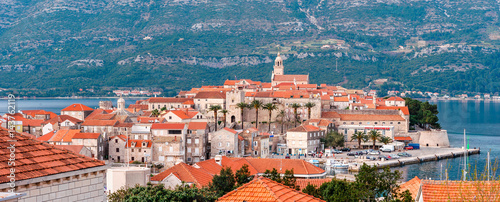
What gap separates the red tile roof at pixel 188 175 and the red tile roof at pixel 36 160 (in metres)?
20.7

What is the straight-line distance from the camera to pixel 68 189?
9.77 metres

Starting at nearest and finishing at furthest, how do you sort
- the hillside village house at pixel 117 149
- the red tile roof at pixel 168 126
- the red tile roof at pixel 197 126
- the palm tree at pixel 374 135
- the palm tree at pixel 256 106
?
the hillside village house at pixel 117 149, the red tile roof at pixel 168 126, the red tile roof at pixel 197 126, the palm tree at pixel 374 135, the palm tree at pixel 256 106

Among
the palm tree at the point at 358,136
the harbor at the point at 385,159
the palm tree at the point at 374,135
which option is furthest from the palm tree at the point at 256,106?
the palm tree at the point at 374,135

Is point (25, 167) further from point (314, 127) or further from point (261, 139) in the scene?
point (314, 127)

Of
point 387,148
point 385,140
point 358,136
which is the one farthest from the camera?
point 358,136

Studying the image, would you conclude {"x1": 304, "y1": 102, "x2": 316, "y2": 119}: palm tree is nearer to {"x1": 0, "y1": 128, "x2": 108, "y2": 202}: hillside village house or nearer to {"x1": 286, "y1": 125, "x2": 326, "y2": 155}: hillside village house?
{"x1": 286, "y1": 125, "x2": 326, "y2": 155}: hillside village house

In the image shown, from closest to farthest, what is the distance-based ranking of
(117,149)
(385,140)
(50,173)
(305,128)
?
(50,173) → (117,149) → (305,128) → (385,140)

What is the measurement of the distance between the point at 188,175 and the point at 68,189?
22.2 meters

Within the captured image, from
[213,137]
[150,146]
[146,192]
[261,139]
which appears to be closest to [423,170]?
[261,139]

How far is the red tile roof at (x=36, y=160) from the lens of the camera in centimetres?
889

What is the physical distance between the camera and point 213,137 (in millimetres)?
52969

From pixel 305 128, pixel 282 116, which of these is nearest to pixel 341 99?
pixel 282 116

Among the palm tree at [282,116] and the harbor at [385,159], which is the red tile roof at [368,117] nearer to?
the harbor at [385,159]

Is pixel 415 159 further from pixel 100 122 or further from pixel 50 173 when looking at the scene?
pixel 50 173
